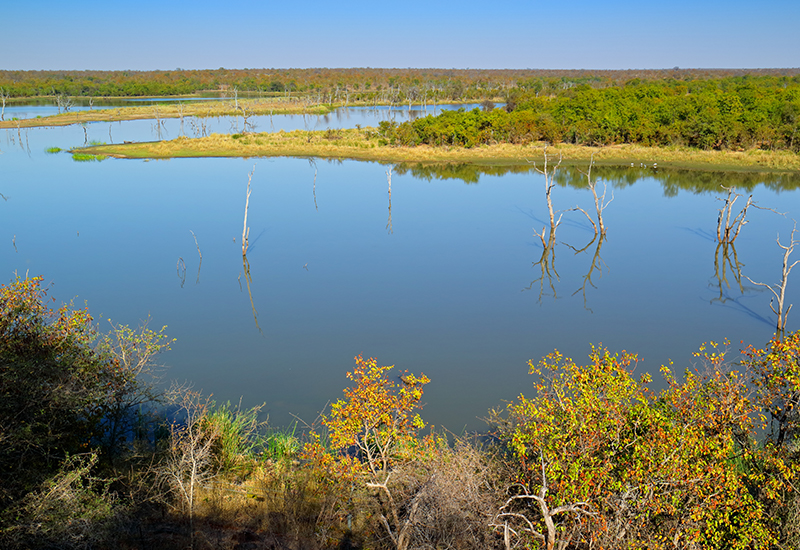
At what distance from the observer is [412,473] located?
28.2ft

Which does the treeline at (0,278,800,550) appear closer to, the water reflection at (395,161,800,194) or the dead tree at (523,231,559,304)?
the dead tree at (523,231,559,304)

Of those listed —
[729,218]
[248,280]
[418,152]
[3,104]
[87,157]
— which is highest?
[3,104]

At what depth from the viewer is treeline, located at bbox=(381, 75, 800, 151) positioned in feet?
137

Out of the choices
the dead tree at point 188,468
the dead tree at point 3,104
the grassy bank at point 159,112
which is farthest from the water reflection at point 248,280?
the dead tree at point 3,104

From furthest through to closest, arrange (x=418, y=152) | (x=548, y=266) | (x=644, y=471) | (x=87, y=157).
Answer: (x=418, y=152) < (x=87, y=157) < (x=548, y=266) < (x=644, y=471)

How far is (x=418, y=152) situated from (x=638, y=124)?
16.4 metres

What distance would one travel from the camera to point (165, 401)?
1216 centimetres

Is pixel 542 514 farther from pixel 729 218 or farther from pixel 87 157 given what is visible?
pixel 87 157

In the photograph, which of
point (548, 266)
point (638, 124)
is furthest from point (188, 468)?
point (638, 124)

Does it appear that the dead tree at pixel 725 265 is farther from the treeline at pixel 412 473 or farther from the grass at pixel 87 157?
the grass at pixel 87 157

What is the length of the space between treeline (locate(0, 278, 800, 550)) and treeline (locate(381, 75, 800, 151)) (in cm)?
3945

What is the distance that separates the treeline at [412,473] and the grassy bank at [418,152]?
31515 mm

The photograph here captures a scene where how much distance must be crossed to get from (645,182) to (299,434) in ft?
99.7

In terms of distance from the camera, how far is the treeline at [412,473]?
22.8ft
